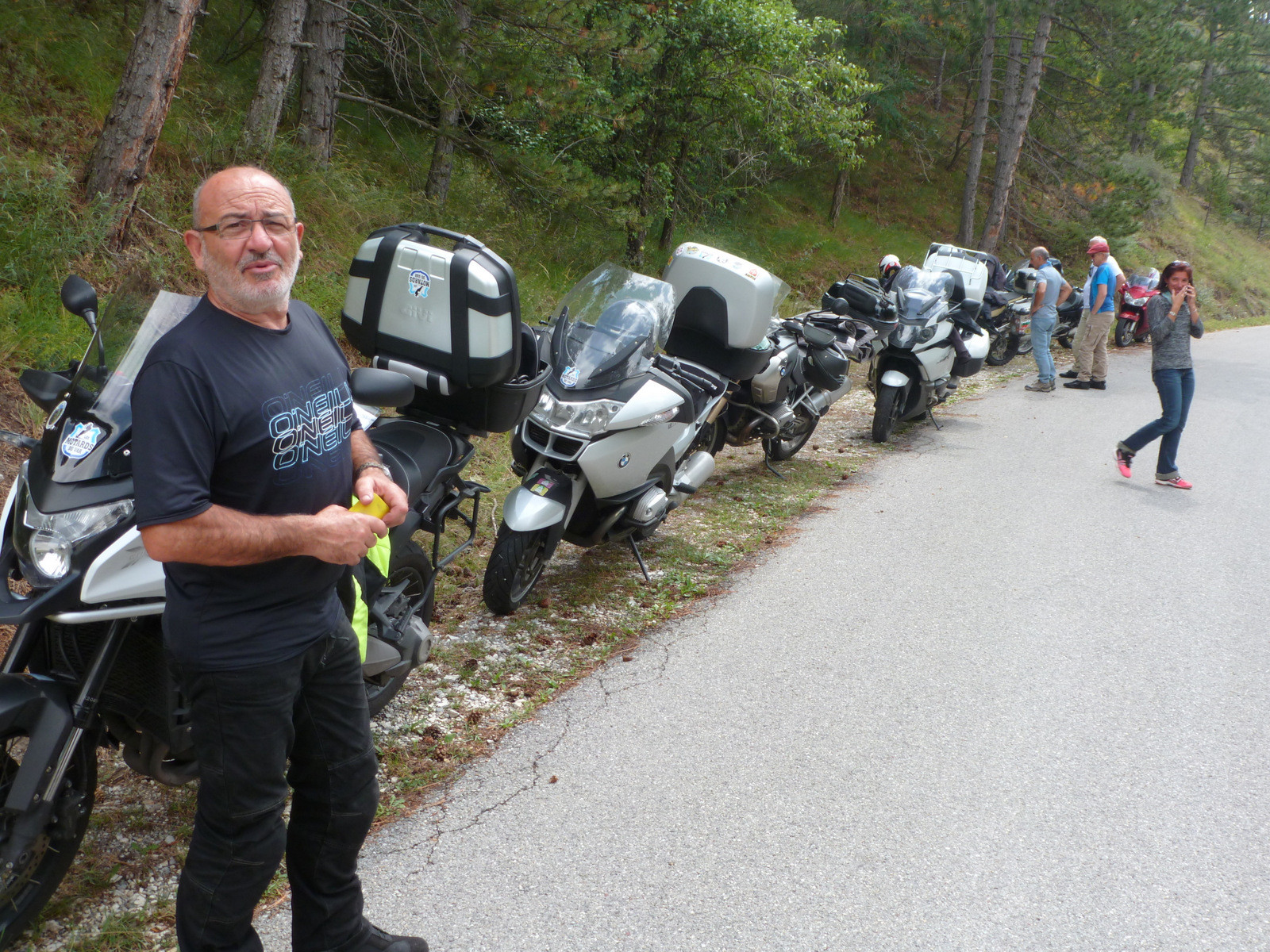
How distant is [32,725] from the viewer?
103 inches

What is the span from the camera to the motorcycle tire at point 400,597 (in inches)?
158

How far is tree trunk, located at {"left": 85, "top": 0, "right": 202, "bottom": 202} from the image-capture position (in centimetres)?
679

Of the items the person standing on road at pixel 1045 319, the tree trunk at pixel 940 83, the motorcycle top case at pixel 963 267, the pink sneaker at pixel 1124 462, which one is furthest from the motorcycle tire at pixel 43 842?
the tree trunk at pixel 940 83

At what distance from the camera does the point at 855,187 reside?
2836 cm

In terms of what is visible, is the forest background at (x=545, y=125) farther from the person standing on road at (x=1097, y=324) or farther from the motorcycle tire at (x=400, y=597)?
the person standing on road at (x=1097, y=324)

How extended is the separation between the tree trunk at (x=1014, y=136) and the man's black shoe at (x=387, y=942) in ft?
77.9

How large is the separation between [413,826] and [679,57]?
12500 millimetres

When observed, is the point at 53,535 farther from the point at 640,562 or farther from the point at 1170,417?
the point at 1170,417

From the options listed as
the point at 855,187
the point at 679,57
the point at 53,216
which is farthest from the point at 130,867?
the point at 855,187

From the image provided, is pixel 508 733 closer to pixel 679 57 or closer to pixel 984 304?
pixel 679 57

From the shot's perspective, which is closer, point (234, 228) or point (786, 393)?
point (234, 228)

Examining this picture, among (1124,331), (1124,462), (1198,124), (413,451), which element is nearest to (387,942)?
(413,451)

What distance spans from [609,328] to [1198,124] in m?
43.6

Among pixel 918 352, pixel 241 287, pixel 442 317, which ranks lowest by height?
pixel 918 352
